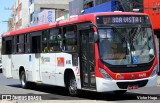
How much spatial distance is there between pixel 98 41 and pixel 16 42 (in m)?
9.54

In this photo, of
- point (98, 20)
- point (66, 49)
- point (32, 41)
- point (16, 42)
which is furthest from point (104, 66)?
point (16, 42)

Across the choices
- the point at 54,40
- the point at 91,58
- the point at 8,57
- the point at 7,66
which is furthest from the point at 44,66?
the point at 7,66

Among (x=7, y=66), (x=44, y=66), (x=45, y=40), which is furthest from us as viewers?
(x=7, y=66)

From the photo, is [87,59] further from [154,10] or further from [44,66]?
[154,10]

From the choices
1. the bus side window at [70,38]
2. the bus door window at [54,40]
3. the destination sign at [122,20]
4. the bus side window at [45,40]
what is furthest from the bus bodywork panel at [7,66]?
the destination sign at [122,20]

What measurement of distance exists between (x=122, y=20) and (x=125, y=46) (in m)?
1.02

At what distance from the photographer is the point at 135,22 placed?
48.2 feet

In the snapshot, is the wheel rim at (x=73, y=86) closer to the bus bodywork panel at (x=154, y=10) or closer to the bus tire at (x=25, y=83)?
the bus tire at (x=25, y=83)

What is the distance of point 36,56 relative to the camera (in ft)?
64.5

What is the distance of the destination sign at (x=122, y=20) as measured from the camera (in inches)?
563

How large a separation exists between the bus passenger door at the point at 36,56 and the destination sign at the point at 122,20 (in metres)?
5.65

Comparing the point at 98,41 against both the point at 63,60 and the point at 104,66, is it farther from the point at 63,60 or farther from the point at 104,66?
the point at 63,60

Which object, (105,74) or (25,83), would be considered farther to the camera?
(25,83)

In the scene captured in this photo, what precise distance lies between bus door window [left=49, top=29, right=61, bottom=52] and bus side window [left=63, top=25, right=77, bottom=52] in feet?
1.87
